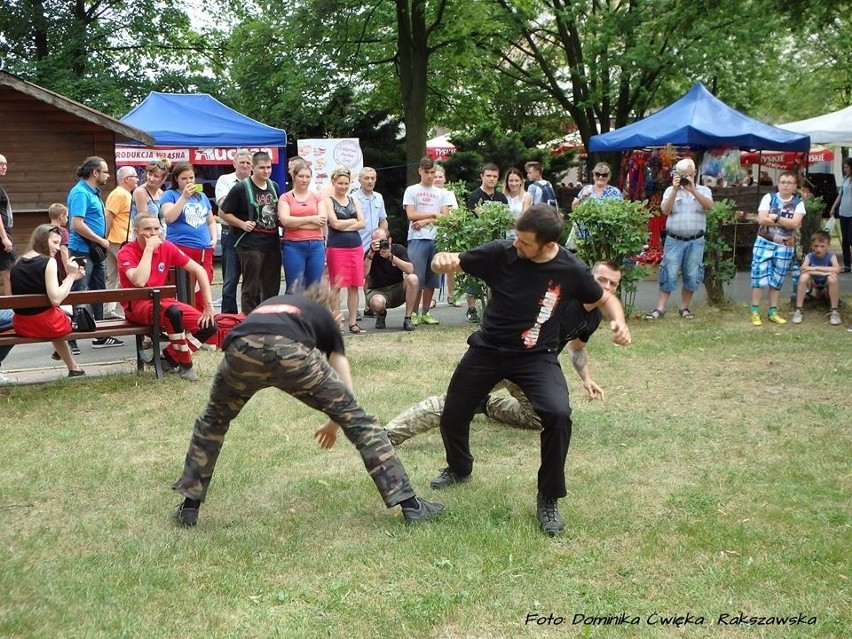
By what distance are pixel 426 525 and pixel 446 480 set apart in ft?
2.44

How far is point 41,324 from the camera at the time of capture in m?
8.12

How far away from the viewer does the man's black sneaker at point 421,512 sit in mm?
4992

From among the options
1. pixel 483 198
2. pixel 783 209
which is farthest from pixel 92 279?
pixel 783 209

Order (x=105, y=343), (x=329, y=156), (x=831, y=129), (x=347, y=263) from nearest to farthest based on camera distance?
1. (x=105, y=343)
2. (x=347, y=263)
3. (x=329, y=156)
4. (x=831, y=129)

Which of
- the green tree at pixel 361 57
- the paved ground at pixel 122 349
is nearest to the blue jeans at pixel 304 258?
the paved ground at pixel 122 349

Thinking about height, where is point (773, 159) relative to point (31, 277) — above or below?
above

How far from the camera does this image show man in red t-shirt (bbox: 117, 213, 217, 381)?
28.0 ft

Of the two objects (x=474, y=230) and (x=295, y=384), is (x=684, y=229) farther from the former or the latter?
(x=295, y=384)

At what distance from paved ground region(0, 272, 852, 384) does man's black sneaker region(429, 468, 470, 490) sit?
4.31 metres

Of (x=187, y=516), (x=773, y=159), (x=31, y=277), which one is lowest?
(x=187, y=516)

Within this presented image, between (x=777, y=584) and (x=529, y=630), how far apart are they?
1.18 meters

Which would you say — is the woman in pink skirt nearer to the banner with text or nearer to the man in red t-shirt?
the man in red t-shirt

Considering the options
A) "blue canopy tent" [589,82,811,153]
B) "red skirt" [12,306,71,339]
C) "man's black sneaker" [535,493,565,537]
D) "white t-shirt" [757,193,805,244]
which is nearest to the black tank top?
"red skirt" [12,306,71,339]

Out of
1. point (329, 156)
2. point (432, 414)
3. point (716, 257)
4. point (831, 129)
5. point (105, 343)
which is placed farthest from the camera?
point (831, 129)
